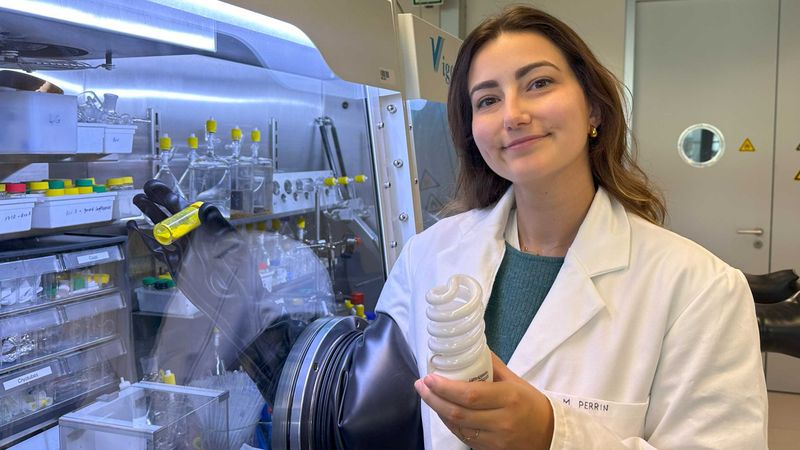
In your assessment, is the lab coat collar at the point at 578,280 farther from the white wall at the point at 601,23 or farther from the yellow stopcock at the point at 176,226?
the white wall at the point at 601,23

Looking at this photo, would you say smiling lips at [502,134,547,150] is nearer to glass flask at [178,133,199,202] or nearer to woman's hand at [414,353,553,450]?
woman's hand at [414,353,553,450]

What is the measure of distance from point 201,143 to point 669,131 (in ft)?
10.9

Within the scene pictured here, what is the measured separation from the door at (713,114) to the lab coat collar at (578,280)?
10.1 feet

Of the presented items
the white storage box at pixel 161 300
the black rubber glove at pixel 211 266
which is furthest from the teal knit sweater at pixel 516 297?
the white storage box at pixel 161 300

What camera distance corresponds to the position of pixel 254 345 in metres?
1.50

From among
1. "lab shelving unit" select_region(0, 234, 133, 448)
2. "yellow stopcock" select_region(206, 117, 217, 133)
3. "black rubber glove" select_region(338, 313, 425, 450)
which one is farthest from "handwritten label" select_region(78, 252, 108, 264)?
"black rubber glove" select_region(338, 313, 425, 450)

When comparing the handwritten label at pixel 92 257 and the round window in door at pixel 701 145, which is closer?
the handwritten label at pixel 92 257

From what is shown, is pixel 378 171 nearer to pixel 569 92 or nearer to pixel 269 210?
pixel 269 210

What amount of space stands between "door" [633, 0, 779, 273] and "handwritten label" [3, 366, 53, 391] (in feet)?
11.7

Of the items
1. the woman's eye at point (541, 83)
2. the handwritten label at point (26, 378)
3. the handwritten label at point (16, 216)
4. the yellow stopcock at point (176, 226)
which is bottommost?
the handwritten label at point (26, 378)

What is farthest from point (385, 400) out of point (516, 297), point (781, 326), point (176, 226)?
point (781, 326)

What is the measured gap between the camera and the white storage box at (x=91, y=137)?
1.31 metres

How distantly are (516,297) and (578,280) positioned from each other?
128 millimetres

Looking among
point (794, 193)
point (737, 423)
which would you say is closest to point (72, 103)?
point (737, 423)
